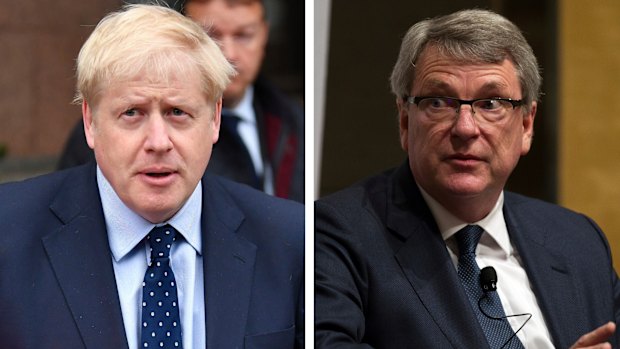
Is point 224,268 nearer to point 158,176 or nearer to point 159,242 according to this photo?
point 159,242

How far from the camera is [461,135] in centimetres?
423

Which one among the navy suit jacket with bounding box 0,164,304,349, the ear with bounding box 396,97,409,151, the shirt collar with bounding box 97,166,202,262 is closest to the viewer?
the navy suit jacket with bounding box 0,164,304,349

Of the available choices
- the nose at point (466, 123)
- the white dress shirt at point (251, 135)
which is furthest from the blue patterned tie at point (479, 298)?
the white dress shirt at point (251, 135)

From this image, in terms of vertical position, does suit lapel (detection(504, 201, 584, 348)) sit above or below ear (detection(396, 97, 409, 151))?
below

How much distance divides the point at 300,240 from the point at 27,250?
1.03 meters

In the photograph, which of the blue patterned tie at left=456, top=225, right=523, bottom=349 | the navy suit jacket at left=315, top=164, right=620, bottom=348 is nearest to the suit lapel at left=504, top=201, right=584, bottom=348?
the navy suit jacket at left=315, top=164, right=620, bottom=348

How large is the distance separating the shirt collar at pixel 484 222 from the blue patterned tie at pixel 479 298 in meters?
0.03

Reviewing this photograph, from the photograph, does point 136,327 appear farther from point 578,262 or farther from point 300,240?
point 578,262

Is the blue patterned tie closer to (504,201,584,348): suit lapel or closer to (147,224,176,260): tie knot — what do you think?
(504,201,584,348): suit lapel

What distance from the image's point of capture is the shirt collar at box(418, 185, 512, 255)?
14.1 ft

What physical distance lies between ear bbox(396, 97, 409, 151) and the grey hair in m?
0.03

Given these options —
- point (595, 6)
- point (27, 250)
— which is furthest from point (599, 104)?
point (27, 250)

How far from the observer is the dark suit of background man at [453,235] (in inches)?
164

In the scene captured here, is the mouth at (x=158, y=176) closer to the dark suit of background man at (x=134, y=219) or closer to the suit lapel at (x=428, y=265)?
the dark suit of background man at (x=134, y=219)
